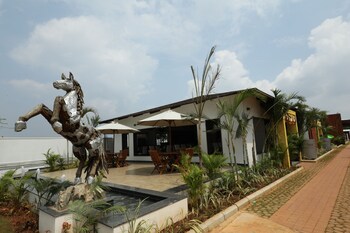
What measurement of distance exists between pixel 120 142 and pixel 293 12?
1392 centimetres

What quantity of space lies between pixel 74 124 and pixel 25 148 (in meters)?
14.6

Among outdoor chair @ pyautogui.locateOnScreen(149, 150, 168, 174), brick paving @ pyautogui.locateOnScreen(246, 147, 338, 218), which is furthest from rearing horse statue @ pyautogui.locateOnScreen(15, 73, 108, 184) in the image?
outdoor chair @ pyautogui.locateOnScreen(149, 150, 168, 174)

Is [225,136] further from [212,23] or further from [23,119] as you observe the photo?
[23,119]

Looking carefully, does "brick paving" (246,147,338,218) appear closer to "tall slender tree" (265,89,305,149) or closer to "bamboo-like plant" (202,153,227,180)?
"bamboo-like plant" (202,153,227,180)

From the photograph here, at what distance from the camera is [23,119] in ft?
11.7

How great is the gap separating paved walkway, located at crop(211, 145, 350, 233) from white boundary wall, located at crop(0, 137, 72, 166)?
13704mm

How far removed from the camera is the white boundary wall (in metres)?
14.5

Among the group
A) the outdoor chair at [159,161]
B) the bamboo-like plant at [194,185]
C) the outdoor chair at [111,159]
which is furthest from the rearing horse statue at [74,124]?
the outdoor chair at [111,159]

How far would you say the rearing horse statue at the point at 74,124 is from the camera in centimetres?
374

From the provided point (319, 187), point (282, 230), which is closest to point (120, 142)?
point (319, 187)

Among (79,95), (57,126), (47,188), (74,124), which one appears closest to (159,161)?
(47,188)

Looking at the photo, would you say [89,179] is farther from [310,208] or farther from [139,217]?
[310,208]

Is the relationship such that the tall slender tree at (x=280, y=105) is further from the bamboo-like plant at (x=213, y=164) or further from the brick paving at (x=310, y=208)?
the bamboo-like plant at (x=213, y=164)

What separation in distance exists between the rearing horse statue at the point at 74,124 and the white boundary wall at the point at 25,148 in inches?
466
